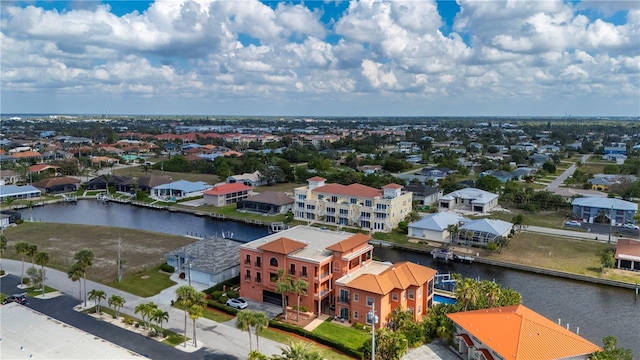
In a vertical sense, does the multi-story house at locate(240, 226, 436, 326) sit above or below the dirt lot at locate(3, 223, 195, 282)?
above

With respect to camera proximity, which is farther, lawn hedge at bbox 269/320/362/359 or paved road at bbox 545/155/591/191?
paved road at bbox 545/155/591/191

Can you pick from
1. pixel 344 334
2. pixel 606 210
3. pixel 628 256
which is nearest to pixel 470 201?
pixel 606 210

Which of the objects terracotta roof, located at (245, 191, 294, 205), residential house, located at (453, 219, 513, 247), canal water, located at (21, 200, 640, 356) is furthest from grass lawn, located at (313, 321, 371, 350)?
terracotta roof, located at (245, 191, 294, 205)

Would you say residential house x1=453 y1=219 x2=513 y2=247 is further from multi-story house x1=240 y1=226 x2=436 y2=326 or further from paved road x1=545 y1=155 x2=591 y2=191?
paved road x1=545 y1=155 x2=591 y2=191

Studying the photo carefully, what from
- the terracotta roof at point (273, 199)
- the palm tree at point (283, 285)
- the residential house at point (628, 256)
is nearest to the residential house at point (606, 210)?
the residential house at point (628, 256)

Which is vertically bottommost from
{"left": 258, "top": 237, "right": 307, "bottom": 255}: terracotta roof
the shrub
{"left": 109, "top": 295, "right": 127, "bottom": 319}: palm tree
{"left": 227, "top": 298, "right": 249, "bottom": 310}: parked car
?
{"left": 227, "top": 298, "right": 249, "bottom": 310}: parked car
